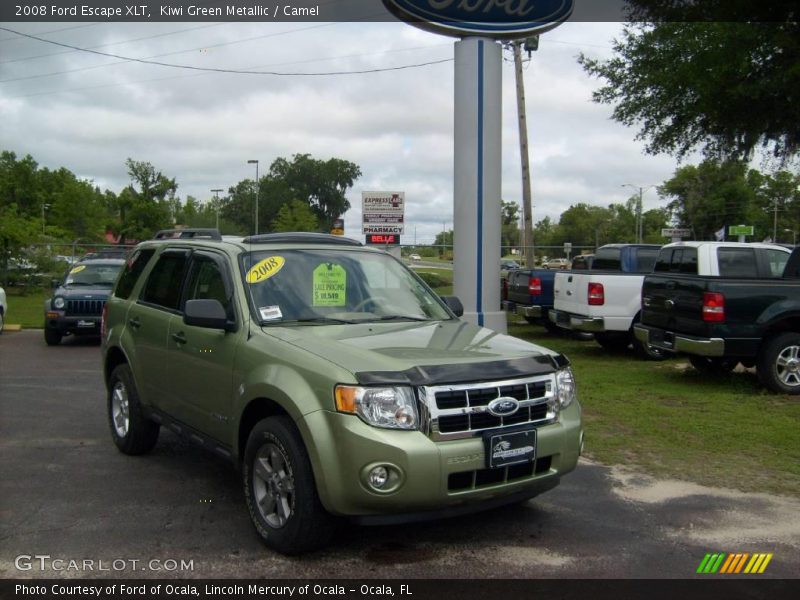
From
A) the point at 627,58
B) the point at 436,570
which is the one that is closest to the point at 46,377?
the point at 436,570

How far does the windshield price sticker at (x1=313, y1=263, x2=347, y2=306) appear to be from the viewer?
5258mm

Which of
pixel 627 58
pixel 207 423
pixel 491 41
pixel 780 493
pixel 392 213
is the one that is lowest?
pixel 780 493

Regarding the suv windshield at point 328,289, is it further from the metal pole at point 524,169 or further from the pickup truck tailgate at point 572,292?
the metal pole at point 524,169

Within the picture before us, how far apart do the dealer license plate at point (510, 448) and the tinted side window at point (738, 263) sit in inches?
300

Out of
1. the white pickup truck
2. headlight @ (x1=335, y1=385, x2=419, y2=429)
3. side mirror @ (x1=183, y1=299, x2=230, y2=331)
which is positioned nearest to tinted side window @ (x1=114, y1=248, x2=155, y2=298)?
side mirror @ (x1=183, y1=299, x2=230, y2=331)

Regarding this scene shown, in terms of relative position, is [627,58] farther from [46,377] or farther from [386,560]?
[386,560]

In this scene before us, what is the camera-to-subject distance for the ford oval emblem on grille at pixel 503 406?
13.7ft

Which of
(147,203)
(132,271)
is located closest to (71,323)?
(132,271)

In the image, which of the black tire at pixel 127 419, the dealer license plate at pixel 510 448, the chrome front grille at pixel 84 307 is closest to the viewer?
the dealer license plate at pixel 510 448

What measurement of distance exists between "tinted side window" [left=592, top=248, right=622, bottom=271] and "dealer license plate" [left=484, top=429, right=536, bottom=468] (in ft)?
36.4

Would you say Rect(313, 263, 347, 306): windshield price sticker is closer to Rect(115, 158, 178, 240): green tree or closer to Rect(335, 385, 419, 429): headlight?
Rect(335, 385, 419, 429): headlight

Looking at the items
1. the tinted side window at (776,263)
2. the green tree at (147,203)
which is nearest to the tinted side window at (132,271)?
the tinted side window at (776,263)
